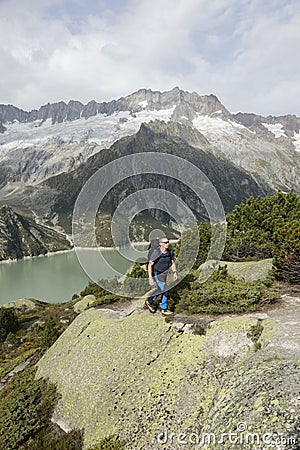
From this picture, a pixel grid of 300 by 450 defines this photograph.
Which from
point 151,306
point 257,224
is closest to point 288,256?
point 151,306

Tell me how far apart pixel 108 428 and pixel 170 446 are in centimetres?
224

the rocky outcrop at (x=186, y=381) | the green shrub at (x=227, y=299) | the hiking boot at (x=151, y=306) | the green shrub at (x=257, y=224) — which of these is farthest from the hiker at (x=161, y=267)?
the green shrub at (x=257, y=224)

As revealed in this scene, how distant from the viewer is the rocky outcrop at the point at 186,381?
278 inches

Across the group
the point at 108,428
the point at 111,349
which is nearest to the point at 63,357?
the point at 111,349

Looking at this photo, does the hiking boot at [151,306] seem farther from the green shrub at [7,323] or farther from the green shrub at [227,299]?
the green shrub at [7,323]

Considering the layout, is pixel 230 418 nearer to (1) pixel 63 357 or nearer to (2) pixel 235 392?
(2) pixel 235 392

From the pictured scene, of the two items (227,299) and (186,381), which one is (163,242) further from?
(186,381)

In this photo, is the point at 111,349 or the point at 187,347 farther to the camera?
the point at 111,349

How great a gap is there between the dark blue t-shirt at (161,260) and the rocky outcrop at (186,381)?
2055mm

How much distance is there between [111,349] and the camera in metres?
12.1

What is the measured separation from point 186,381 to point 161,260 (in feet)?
17.8

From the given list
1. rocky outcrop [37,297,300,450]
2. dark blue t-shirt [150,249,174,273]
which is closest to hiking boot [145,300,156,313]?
rocky outcrop [37,297,300,450]

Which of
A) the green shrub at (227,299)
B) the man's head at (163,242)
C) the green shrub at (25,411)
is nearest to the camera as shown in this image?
the green shrub at (25,411)

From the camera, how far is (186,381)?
32.0 ft
